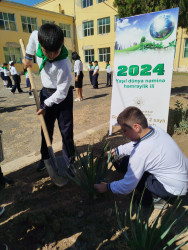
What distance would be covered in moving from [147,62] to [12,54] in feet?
68.9

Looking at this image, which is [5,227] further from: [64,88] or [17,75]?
[17,75]

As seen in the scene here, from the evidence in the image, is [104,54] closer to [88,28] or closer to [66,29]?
[88,28]

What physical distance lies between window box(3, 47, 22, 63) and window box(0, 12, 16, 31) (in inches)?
79.3

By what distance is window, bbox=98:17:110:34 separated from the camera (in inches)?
865

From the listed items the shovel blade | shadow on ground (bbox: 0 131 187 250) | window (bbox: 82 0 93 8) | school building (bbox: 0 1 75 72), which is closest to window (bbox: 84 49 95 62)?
window (bbox: 82 0 93 8)

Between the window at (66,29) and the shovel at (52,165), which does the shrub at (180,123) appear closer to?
the shovel at (52,165)

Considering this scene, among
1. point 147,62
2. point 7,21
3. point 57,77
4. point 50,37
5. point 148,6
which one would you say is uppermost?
point 7,21

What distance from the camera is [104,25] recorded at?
22344mm

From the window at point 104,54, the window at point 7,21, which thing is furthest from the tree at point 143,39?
the window at point 104,54

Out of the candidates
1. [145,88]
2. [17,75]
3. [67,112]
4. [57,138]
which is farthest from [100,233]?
[17,75]

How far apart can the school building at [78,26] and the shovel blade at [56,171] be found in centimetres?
1857

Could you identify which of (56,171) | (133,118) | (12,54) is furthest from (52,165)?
(12,54)

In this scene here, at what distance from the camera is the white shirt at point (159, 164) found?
1505 millimetres

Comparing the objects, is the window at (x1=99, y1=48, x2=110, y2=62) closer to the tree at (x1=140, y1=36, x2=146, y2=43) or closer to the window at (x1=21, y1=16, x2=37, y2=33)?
the window at (x1=21, y1=16, x2=37, y2=33)
